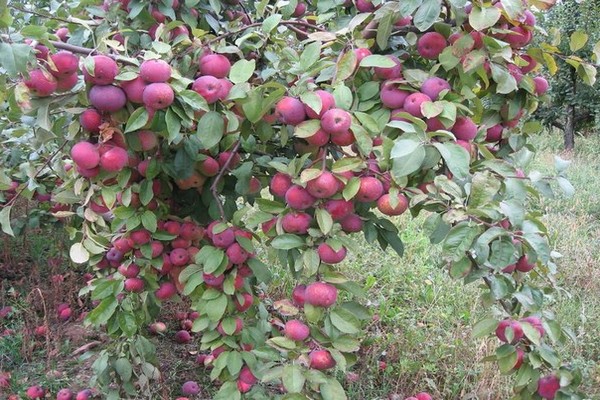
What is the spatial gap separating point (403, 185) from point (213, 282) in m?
0.51

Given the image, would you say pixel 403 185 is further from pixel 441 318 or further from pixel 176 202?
pixel 441 318

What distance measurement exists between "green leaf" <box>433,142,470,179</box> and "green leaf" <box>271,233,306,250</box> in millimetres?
289

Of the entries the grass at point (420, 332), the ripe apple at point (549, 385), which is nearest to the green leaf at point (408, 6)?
the ripe apple at point (549, 385)

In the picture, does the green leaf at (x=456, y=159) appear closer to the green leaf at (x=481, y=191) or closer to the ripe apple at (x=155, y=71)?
the green leaf at (x=481, y=191)

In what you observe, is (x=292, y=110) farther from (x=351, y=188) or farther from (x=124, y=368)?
(x=124, y=368)

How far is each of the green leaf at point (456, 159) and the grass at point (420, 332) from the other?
1303mm

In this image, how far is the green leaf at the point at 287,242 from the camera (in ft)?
3.37

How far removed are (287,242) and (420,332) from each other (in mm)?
1730

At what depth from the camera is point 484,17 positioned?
1.05 meters

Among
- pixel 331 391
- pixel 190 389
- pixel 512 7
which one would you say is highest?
pixel 512 7

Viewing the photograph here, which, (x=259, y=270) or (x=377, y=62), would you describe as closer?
(x=377, y=62)

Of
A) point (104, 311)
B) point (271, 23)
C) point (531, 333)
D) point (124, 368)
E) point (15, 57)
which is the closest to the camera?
point (15, 57)

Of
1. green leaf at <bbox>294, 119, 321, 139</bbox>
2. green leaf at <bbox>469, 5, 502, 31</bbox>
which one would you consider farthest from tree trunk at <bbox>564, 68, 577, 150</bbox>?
green leaf at <bbox>294, 119, 321, 139</bbox>

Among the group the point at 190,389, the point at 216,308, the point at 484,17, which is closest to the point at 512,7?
the point at 484,17
